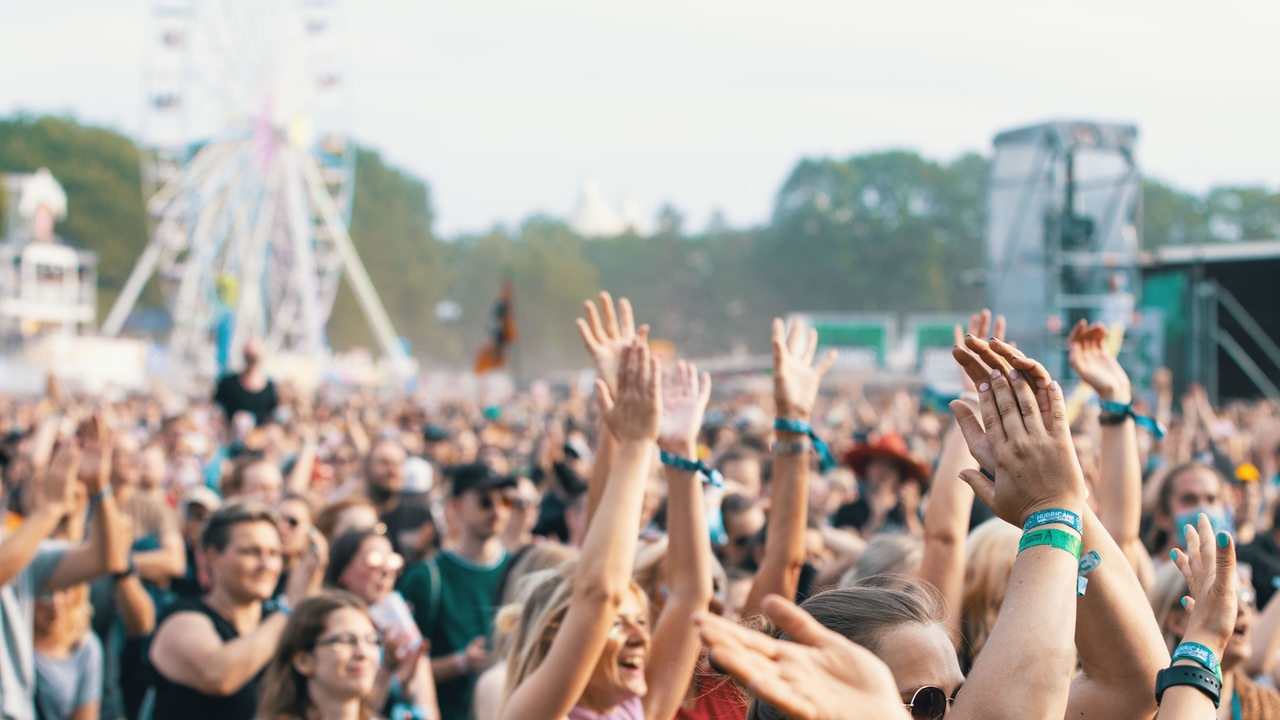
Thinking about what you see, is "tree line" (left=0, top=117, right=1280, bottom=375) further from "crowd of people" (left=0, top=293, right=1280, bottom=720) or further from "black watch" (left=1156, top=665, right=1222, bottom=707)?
"black watch" (left=1156, top=665, right=1222, bottom=707)

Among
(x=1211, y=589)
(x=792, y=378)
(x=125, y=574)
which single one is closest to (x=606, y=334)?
(x=792, y=378)

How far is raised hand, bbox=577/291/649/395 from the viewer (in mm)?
3145

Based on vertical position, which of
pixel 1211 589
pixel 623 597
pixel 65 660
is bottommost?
pixel 65 660

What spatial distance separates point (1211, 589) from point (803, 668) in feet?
2.88

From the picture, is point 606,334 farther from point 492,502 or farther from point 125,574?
point 125,574

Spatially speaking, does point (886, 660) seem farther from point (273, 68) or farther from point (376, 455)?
point (273, 68)

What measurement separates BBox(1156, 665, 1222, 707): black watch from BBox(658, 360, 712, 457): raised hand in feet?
3.95

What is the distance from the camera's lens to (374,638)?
3.37m

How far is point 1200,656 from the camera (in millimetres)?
1854

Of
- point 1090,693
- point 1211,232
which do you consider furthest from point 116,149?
point 1090,693

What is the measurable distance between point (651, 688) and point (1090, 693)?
3.72ft

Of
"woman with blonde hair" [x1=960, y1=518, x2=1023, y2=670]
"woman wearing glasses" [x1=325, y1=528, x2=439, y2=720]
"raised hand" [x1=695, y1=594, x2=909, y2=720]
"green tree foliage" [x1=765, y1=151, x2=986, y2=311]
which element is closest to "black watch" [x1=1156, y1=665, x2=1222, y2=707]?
"raised hand" [x1=695, y1=594, x2=909, y2=720]

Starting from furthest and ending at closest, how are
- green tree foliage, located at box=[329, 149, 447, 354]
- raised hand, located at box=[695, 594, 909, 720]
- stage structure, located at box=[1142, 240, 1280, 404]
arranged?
1. green tree foliage, located at box=[329, 149, 447, 354]
2. stage structure, located at box=[1142, 240, 1280, 404]
3. raised hand, located at box=[695, 594, 909, 720]

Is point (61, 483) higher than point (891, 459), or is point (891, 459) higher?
point (61, 483)
